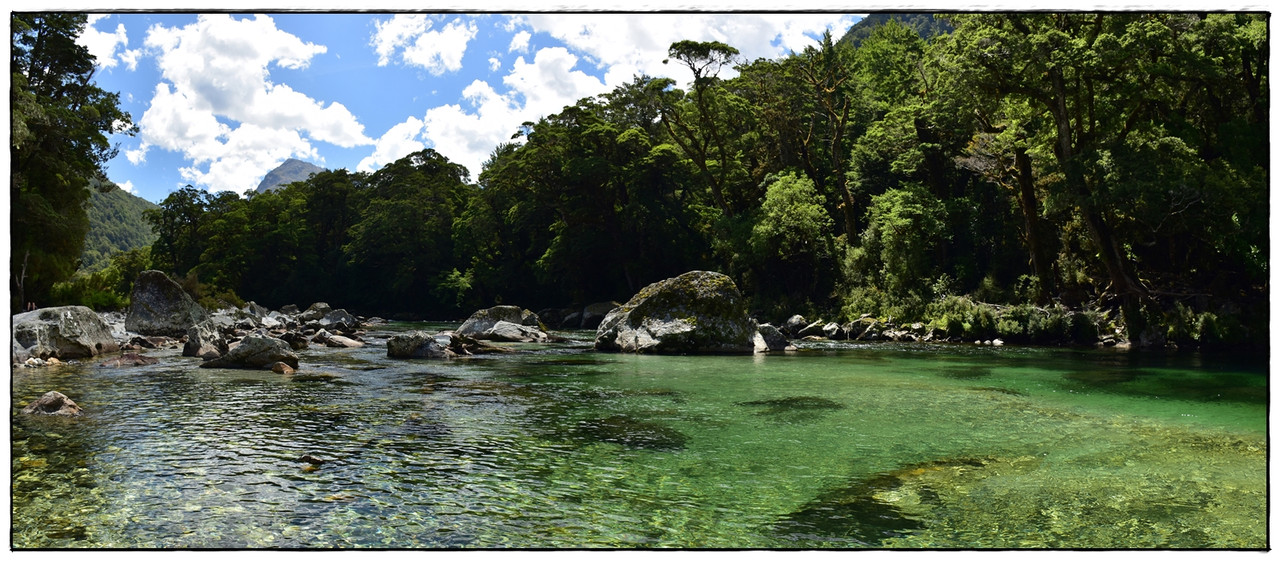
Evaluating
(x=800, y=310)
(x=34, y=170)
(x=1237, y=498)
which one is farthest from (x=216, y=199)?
(x=1237, y=498)

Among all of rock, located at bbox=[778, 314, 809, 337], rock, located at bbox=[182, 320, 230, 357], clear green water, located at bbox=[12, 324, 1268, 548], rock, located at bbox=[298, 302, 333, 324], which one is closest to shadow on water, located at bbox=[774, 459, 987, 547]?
clear green water, located at bbox=[12, 324, 1268, 548]

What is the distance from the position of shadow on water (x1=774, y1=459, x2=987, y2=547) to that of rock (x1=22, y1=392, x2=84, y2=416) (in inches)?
335

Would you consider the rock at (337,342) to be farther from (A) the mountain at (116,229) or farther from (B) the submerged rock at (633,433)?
(A) the mountain at (116,229)

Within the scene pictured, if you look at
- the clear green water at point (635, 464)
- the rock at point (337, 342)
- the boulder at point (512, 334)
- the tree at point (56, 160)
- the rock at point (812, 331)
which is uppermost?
the tree at point (56, 160)

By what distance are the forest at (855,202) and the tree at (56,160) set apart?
16cm

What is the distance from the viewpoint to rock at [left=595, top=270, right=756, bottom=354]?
20.9 meters

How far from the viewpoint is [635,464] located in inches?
271

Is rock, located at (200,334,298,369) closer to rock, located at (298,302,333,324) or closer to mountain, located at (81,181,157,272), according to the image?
rock, located at (298,302,333,324)

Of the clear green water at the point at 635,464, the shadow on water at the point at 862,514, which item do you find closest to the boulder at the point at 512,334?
the clear green water at the point at 635,464

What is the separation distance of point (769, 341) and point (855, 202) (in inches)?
809

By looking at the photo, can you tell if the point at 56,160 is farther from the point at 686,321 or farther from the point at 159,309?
the point at 686,321

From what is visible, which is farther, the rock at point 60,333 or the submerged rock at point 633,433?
the rock at point 60,333

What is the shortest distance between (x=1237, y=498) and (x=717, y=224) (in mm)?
36761

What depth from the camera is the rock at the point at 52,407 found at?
878 centimetres
